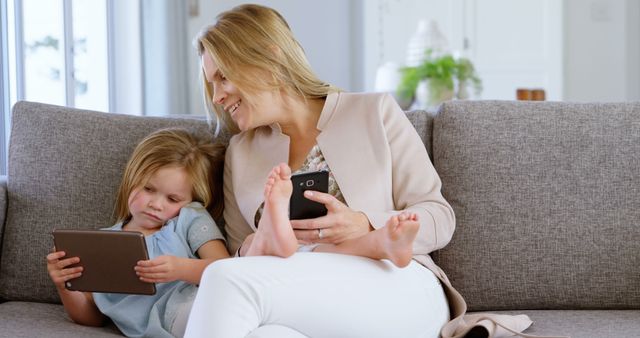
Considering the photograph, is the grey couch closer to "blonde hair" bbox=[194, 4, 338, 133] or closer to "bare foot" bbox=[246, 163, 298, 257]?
"blonde hair" bbox=[194, 4, 338, 133]

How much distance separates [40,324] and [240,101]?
589 millimetres

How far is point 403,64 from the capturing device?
6516 millimetres

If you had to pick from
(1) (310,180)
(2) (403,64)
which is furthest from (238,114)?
(2) (403,64)

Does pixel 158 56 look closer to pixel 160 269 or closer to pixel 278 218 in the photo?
pixel 160 269

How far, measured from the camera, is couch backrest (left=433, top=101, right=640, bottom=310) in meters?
1.98

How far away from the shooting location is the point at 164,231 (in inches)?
75.9

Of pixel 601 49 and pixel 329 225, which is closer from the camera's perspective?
pixel 329 225

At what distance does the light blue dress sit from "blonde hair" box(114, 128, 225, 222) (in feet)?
0.16

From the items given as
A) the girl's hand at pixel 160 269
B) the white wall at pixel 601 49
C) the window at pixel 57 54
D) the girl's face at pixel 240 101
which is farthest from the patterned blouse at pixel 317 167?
the white wall at pixel 601 49

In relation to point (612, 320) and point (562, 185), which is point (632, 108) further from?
point (612, 320)

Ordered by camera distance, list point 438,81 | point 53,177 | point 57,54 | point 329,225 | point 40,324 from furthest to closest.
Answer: point 438,81, point 57,54, point 53,177, point 40,324, point 329,225

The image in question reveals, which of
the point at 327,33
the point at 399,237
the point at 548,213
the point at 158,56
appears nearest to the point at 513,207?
the point at 548,213

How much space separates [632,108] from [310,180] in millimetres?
796

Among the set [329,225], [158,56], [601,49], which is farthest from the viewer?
[601,49]
